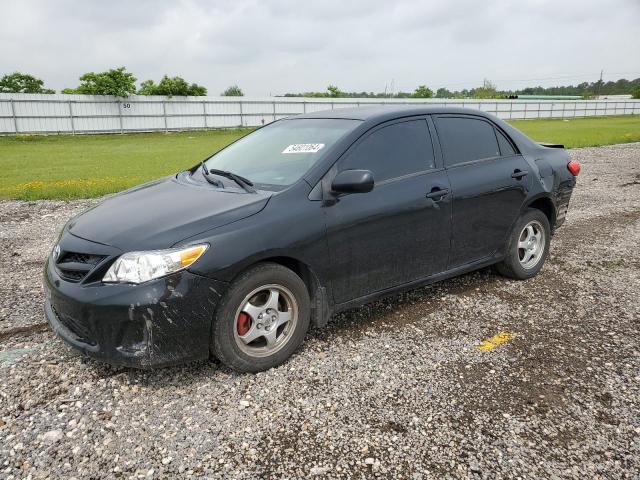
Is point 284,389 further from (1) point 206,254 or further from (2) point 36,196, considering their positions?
(2) point 36,196

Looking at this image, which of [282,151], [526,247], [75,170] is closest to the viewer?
[282,151]

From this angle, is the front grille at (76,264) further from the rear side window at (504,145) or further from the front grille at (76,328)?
the rear side window at (504,145)

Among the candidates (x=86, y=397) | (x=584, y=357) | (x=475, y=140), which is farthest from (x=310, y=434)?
(x=475, y=140)

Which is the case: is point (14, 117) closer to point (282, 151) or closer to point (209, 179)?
point (209, 179)

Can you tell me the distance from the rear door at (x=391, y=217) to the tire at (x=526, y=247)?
986mm

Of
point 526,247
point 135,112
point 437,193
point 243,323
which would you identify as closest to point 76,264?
point 243,323

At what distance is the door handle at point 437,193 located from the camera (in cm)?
407

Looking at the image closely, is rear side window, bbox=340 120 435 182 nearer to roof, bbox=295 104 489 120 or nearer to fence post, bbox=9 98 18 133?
roof, bbox=295 104 489 120

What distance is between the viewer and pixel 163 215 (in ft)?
11.0

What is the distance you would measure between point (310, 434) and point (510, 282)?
10.0ft

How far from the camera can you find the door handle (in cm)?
407

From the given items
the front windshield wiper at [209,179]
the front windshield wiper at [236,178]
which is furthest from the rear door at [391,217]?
the front windshield wiper at [209,179]

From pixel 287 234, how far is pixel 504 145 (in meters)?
2.63

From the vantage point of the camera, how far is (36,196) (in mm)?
9648
